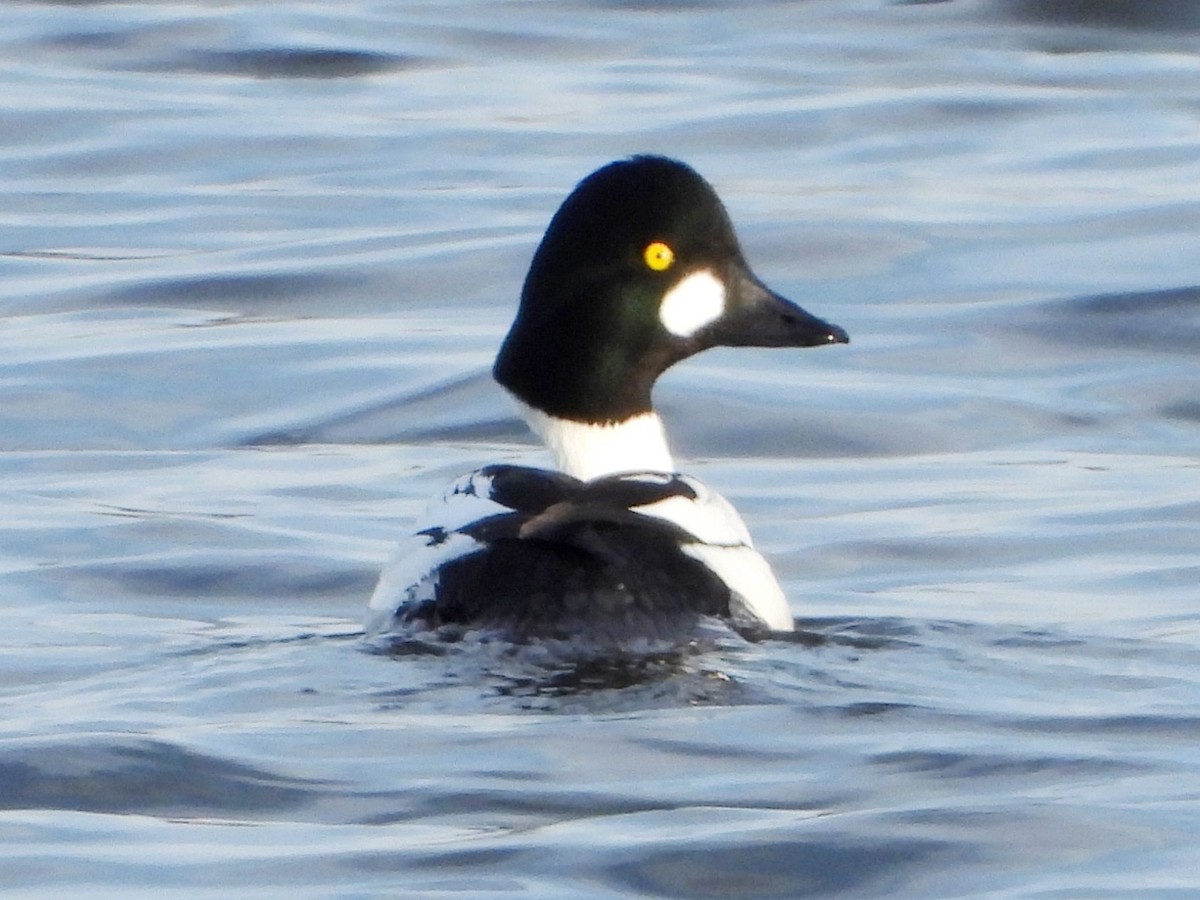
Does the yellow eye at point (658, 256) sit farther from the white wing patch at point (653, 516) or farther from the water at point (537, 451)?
the water at point (537, 451)

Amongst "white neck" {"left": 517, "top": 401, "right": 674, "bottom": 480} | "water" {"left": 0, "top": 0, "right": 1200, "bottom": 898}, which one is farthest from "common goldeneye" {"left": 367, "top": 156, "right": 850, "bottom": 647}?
"water" {"left": 0, "top": 0, "right": 1200, "bottom": 898}

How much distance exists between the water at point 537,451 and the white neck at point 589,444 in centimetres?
64

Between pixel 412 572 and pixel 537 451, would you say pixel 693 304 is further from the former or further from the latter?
pixel 537 451

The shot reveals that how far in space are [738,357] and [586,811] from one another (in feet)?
18.7

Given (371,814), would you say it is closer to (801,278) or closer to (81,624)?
(81,624)

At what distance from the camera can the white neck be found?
710 cm

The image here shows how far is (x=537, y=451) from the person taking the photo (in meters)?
9.52

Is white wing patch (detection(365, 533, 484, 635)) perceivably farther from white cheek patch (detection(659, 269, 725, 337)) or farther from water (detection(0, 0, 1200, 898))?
white cheek patch (detection(659, 269, 725, 337))

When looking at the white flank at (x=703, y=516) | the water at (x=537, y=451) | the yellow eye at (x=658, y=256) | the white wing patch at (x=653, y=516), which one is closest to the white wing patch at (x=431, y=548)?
the white wing patch at (x=653, y=516)

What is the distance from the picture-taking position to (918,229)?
12320 millimetres

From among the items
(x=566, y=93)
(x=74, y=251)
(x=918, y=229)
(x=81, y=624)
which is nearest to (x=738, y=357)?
(x=918, y=229)

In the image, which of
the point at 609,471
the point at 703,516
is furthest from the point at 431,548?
the point at 609,471

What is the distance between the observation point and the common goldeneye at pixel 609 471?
5.93 meters

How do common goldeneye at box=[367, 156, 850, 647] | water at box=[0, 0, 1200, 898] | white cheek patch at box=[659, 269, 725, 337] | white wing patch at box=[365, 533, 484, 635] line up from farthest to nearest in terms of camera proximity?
1. white cheek patch at box=[659, 269, 725, 337]
2. white wing patch at box=[365, 533, 484, 635]
3. common goldeneye at box=[367, 156, 850, 647]
4. water at box=[0, 0, 1200, 898]
